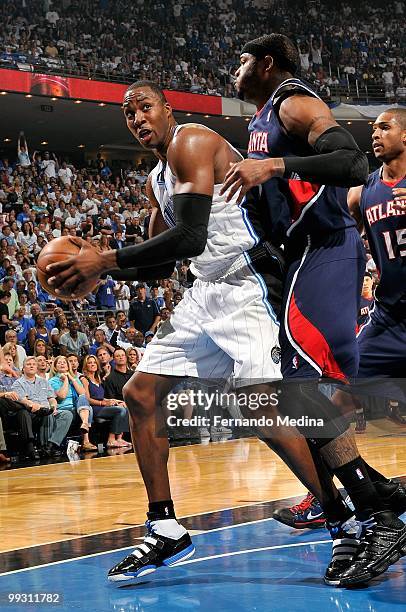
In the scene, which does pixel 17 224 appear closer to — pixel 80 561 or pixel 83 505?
pixel 83 505

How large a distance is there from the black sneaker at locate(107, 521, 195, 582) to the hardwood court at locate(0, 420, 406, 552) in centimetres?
96

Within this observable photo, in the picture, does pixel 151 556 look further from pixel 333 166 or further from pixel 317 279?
pixel 333 166

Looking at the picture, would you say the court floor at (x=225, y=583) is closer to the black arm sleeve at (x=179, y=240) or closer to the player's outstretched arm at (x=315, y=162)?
the black arm sleeve at (x=179, y=240)

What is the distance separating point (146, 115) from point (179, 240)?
69 cm

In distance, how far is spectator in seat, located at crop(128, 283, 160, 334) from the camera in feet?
40.1

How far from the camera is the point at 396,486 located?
A: 3885mm

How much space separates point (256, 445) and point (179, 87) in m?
13.5

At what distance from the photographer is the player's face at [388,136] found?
4.28 metres

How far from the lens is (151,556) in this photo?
3379mm

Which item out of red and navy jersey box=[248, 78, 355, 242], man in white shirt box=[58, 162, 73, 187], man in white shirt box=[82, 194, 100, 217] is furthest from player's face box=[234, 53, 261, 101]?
man in white shirt box=[58, 162, 73, 187]

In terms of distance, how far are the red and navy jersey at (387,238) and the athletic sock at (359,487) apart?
125cm

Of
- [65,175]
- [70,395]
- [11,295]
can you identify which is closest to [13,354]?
[70,395]

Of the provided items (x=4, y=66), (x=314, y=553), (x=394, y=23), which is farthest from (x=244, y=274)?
(x=394, y=23)

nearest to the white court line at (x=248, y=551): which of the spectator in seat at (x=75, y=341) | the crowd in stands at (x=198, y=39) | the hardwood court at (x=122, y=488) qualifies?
the hardwood court at (x=122, y=488)
